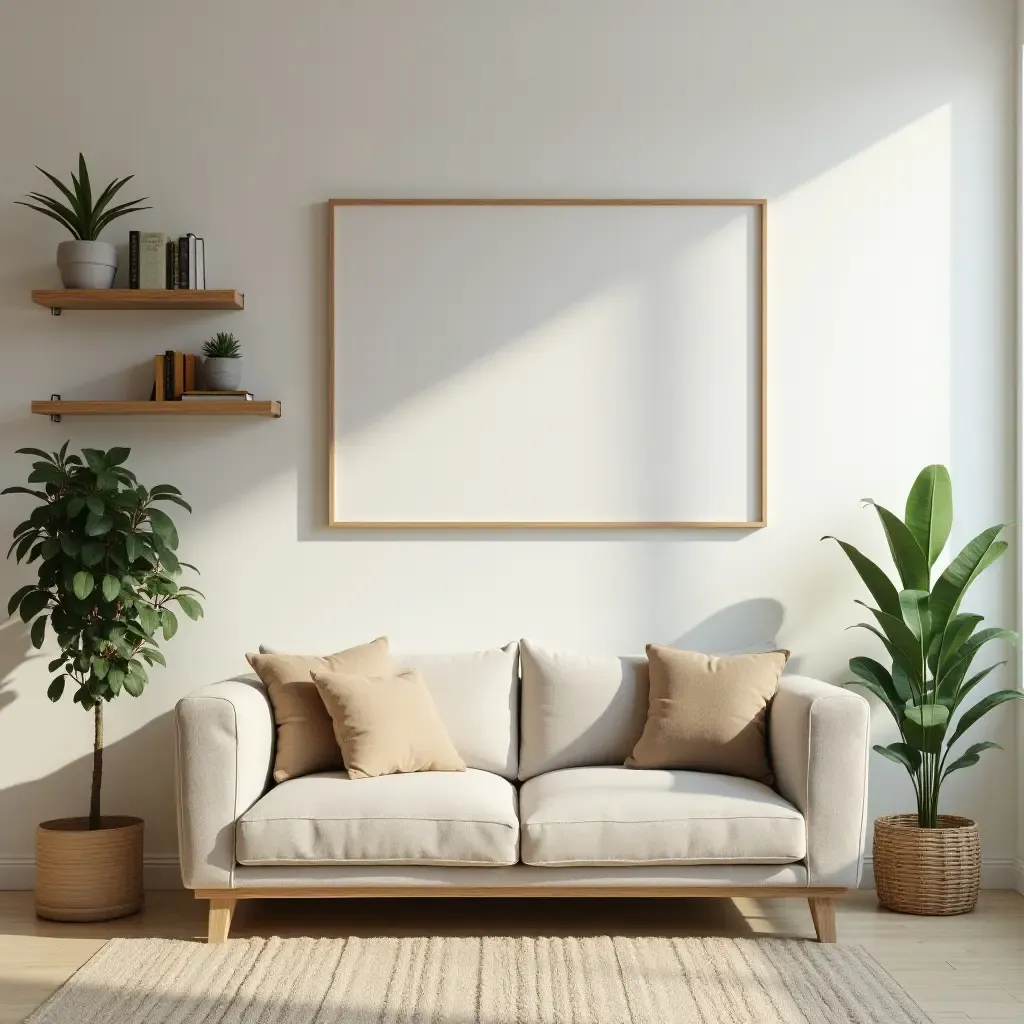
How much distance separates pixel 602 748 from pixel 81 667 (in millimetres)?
1634

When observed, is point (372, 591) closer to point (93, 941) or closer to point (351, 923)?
point (351, 923)

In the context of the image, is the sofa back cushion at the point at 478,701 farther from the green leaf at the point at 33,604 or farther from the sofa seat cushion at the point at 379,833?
the green leaf at the point at 33,604

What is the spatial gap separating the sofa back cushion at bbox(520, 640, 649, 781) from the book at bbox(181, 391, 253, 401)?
1.31 meters

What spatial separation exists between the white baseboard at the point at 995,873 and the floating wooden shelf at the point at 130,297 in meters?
2.87

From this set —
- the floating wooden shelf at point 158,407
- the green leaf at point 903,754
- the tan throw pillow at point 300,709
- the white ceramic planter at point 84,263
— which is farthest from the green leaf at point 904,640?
the white ceramic planter at point 84,263

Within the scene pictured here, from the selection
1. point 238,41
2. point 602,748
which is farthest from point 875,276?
point 238,41

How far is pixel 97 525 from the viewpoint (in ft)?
12.2

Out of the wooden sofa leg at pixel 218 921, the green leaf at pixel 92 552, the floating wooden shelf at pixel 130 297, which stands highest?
the floating wooden shelf at pixel 130 297

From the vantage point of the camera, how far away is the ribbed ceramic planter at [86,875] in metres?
3.81

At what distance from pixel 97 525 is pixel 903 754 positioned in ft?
8.48

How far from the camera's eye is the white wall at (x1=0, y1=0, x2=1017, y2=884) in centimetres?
430

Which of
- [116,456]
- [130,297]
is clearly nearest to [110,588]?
[116,456]

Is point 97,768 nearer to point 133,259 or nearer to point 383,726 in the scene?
point 383,726

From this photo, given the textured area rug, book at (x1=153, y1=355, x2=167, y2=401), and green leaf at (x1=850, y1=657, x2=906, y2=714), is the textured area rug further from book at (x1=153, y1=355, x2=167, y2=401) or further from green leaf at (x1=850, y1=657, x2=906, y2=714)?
book at (x1=153, y1=355, x2=167, y2=401)
